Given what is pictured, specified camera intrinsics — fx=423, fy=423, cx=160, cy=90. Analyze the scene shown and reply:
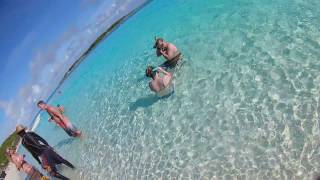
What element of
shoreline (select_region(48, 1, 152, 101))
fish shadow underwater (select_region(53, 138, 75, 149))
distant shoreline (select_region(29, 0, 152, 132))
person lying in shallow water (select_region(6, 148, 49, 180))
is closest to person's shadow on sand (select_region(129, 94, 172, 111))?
fish shadow underwater (select_region(53, 138, 75, 149))

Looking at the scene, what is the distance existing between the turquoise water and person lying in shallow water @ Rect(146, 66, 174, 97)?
0.90 ft

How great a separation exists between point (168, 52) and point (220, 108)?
12.7ft

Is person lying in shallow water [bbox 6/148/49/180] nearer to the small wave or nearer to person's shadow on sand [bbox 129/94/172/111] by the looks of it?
person's shadow on sand [bbox 129/94/172/111]

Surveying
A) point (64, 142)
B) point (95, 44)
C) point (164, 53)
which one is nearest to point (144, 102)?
point (164, 53)

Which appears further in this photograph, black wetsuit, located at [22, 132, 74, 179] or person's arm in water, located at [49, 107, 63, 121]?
person's arm in water, located at [49, 107, 63, 121]

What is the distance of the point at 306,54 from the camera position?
36.7 ft

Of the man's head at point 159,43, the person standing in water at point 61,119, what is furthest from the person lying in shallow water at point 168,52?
the person standing in water at point 61,119

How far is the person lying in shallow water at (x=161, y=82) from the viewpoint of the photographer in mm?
13297

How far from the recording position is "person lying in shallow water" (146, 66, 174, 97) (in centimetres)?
1330

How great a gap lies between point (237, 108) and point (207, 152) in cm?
147

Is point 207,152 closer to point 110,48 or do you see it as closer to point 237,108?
point 237,108

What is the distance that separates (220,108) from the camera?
11180 millimetres

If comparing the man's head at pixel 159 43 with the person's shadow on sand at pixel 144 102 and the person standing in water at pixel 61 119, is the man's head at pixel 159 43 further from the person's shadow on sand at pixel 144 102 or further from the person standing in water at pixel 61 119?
the person standing in water at pixel 61 119

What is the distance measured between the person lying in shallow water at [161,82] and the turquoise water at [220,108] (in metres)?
0.27
